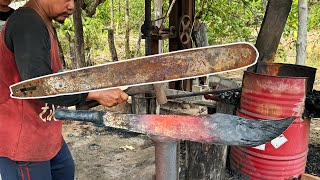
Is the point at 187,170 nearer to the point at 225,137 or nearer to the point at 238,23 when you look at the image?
the point at 225,137

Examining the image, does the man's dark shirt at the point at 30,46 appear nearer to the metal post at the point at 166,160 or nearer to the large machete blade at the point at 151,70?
the large machete blade at the point at 151,70

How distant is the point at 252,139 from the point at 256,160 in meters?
1.95

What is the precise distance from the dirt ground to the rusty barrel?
89 cm

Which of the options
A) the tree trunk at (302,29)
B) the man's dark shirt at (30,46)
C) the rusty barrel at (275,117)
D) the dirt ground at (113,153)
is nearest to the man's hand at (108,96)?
the man's dark shirt at (30,46)

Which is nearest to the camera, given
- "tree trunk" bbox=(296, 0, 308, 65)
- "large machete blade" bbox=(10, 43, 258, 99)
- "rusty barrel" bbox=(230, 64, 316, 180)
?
"large machete blade" bbox=(10, 43, 258, 99)

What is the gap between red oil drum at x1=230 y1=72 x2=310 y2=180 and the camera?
258 centimetres

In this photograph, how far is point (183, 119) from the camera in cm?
112

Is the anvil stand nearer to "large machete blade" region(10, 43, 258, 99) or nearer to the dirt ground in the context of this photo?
"large machete blade" region(10, 43, 258, 99)

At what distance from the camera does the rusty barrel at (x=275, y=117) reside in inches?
102

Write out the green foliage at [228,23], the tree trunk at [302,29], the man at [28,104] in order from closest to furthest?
the man at [28,104]
the tree trunk at [302,29]
the green foliage at [228,23]

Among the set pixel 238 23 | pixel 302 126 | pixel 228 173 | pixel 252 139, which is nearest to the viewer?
pixel 252 139

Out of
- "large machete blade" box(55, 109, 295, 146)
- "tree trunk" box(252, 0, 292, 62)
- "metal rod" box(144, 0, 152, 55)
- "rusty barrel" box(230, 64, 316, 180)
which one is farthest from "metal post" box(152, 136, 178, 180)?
"metal rod" box(144, 0, 152, 55)

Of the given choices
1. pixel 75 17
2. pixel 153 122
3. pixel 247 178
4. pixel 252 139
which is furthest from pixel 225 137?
pixel 75 17

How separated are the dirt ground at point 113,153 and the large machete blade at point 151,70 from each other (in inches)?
105
